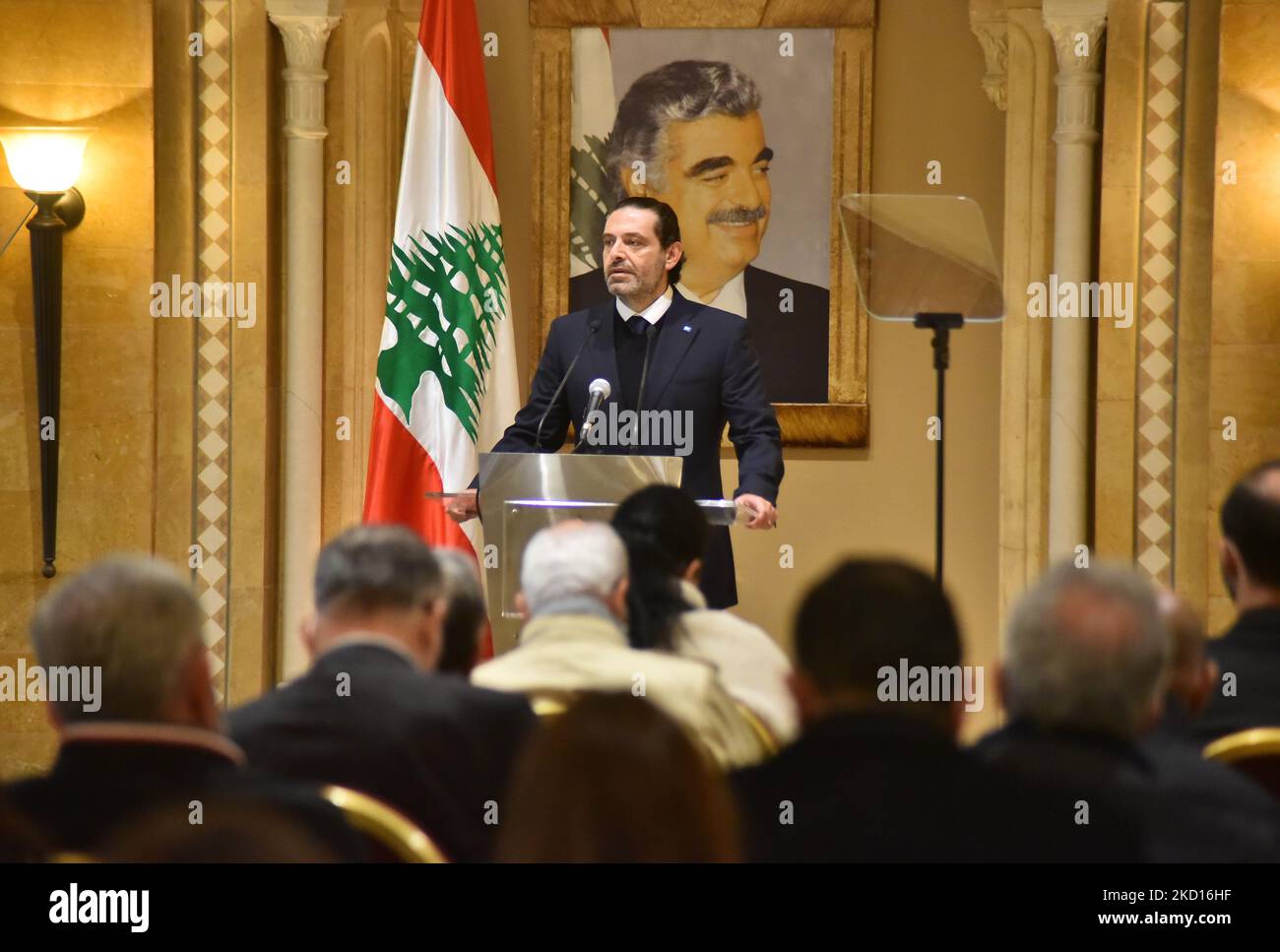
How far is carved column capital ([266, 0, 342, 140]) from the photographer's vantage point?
6.04 meters

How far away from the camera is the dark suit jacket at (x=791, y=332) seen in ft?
21.0

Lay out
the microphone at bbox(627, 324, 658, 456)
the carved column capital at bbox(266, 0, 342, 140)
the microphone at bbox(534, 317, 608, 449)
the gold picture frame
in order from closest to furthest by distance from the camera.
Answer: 1. the microphone at bbox(534, 317, 608, 449)
2. the microphone at bbox(627, 324, 658, 456)
3. the carved column capital at bbox(266, 0, 342, 140)
4. the gold picture frame

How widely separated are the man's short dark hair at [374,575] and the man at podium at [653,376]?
202 centimetres

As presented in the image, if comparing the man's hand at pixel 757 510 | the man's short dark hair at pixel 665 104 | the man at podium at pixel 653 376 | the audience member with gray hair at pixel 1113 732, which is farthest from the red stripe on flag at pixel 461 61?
the audience member with gray hair at pixel 1113 732

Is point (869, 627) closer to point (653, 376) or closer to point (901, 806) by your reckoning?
point (901, 806)

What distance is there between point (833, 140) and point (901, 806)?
463 cm

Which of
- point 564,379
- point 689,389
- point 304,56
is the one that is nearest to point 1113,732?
point 564,379

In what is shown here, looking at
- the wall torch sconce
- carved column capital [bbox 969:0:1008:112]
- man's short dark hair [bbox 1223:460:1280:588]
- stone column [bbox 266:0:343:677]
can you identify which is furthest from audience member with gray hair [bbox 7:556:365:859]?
carved column capital [bbox 969:0:1008:112]

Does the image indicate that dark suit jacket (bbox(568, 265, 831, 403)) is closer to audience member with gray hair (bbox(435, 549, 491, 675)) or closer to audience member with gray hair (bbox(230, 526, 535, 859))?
audience member with gray hair (bbox(435, 549, 491, 675))

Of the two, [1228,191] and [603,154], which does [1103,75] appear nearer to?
[1228,191]

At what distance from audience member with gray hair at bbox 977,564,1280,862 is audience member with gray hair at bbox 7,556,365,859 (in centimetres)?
83

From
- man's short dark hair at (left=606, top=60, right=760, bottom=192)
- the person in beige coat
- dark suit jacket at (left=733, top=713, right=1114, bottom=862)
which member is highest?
man's short dark hair at (left=606, top=60, right=760, bottom=192)

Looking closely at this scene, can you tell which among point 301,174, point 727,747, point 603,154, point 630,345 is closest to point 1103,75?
point 603,154
